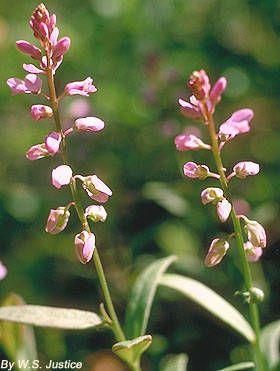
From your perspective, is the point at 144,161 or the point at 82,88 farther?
the point at 144,161

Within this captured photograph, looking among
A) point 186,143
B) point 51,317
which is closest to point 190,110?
point 186,143

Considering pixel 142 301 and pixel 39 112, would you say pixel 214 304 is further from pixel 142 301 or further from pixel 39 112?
pixel 39 112

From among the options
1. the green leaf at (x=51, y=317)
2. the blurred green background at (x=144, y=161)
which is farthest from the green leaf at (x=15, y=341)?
the blurred green background at (x=144, y=161)

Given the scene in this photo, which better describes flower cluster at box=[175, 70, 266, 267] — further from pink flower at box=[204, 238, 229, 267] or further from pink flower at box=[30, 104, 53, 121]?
pink flower at box=[30, 104, 53, 121]

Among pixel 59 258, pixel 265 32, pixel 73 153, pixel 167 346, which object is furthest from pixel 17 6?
pixel 167 346

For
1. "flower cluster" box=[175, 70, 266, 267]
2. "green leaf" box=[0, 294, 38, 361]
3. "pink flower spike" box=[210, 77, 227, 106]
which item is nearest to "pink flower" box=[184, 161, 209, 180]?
"flower cluster" box=[175, 70, 266, 267]

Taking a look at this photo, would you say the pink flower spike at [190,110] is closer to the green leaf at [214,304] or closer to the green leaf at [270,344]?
the green leaf at [214,304]
